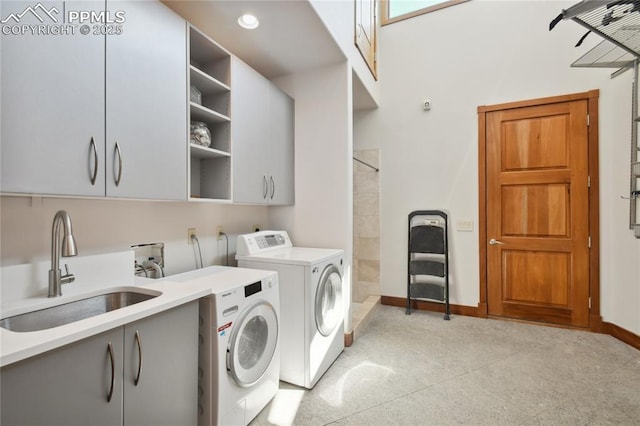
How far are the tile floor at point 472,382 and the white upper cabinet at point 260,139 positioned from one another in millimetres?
1460

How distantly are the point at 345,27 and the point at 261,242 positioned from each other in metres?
1.98

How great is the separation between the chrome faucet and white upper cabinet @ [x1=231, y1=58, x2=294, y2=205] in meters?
1.00

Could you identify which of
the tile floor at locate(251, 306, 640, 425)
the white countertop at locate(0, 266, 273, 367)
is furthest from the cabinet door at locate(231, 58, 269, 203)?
the tile floor at locate(251, 306, 640, 425)

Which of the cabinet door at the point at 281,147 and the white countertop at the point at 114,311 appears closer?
the white countertop at the point at 114,311

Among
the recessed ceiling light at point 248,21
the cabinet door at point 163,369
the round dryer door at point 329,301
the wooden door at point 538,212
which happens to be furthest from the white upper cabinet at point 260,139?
the wooden door at point 538,212

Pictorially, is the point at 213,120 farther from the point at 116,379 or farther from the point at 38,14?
the point at 116,379

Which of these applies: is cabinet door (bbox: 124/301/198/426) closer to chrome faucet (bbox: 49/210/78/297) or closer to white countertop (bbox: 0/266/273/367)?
white countertop (bbox: 0/266/273/367)

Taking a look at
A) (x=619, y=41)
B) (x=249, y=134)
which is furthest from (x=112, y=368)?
(x=619, y=41)

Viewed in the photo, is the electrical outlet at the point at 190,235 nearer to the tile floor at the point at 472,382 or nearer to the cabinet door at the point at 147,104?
the cabinet door at the point at 147,104

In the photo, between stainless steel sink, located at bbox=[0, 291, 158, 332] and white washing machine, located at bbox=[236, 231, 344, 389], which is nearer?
stainless steel sink, located at bbox=[0, 291, 158, 332]

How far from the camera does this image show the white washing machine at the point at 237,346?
144 cm

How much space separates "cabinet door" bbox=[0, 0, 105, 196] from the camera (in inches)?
39.2

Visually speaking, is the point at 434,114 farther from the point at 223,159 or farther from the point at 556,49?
the point at 223,159

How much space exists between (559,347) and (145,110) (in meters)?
3.63
